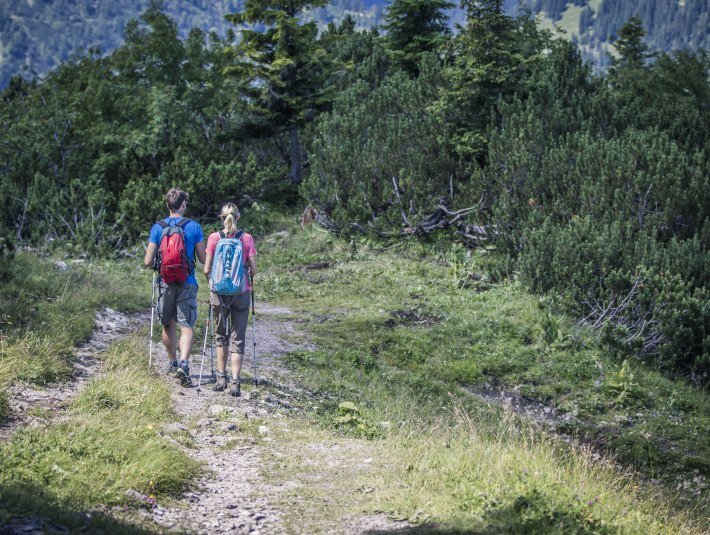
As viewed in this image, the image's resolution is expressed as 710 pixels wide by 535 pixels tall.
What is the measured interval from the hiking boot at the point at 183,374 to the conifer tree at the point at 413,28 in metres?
19.2

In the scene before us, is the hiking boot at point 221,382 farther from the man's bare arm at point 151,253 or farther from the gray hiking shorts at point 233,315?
the man's bare arm at point 151,253

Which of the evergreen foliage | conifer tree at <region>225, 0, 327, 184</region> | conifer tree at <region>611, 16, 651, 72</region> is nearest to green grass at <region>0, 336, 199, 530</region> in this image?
the evergreen foliage

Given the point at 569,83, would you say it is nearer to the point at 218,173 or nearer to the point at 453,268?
the point at 453,268

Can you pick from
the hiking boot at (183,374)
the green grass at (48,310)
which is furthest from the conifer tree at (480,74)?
the hiking boot at (183,374)

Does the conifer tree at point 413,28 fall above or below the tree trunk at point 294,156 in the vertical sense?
above

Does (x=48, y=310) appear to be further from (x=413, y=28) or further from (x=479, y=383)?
(x=413, y=28)

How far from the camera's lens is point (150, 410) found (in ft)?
23.6

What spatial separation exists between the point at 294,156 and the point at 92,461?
69.8 ft

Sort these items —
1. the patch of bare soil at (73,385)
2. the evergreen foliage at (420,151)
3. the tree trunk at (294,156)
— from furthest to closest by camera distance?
the tree trunk at (294,156) < the evergreen foliage at (420,151) < the patch of bare soil at (73,385)

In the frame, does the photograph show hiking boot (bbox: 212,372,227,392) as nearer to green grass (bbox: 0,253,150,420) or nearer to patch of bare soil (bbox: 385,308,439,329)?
green grass (bbox: 0,253,150,420)

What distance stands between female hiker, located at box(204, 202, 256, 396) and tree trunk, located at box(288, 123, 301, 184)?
696 inches

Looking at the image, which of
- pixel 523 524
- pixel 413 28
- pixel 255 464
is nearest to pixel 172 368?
pixel 255 464

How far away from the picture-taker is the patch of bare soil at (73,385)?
21.4ft

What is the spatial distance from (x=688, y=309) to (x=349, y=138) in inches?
491
